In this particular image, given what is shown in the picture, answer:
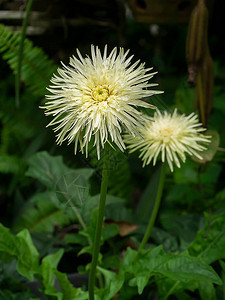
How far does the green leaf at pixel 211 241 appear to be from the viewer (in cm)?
75

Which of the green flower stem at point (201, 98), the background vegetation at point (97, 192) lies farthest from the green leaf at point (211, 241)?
the green flower stem at point (201, 98)

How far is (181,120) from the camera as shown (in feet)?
2.16

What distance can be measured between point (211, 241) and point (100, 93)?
1.39ft

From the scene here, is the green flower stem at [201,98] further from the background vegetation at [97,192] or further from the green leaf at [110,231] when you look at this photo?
the green leaf at [110,231]

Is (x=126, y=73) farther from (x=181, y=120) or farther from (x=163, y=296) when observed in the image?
(x=163, y=296)

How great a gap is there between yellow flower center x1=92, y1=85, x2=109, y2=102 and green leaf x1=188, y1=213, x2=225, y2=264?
1.31 feet

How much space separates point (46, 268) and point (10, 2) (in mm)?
864

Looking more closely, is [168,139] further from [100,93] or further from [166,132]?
[100,93]

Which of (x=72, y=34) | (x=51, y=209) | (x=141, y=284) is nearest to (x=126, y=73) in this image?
(x=141, y=284)

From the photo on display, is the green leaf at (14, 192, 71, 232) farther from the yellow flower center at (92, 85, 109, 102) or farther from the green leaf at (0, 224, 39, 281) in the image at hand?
the yellow flower center at (92, 85, 109, 102)

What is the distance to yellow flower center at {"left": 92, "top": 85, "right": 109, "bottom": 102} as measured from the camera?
48 centimetres

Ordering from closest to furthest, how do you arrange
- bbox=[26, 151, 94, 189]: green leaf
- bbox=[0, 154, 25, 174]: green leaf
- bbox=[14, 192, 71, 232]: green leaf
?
bbox=[26, 151, 94, 189]: green leaf
bbox=[14, 192, 71, 232]: green leaf
bbox=[0, 154, 25, 174]: green leaf

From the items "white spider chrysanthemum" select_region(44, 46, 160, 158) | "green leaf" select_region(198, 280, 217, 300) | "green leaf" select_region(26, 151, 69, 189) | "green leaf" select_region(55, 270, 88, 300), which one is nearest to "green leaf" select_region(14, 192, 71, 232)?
"green leaf" select_region(26, 151, 69, 189)

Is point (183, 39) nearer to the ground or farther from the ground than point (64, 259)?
farther from the ground
